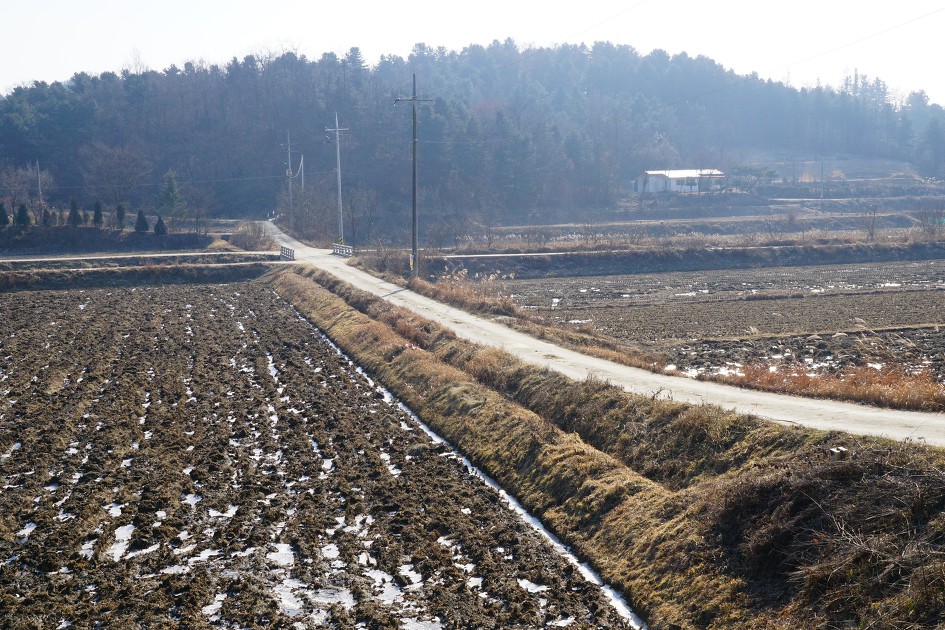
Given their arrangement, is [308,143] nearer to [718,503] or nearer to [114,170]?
[114,170]

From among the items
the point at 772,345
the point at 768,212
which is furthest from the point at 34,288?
the point at 768,212

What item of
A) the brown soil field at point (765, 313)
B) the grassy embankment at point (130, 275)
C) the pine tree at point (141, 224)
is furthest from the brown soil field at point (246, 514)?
the pine tree at point (141, 224)

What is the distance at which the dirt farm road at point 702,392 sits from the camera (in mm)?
14046

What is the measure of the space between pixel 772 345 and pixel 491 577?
62.5 feet

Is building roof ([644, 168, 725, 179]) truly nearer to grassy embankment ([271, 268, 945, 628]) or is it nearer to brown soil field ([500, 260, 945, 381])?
brown soil field ([500, 260, 945, 381])

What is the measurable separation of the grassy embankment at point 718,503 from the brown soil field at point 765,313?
764cm

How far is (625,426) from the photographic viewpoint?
1645 cm

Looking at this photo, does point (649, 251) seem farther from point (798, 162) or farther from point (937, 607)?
point (798, 162)

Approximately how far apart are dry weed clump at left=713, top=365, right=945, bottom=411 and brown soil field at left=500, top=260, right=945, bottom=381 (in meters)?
3.96

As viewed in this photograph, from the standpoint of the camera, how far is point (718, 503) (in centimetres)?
1191

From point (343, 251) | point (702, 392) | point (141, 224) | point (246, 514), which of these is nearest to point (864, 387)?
point (702, 392)

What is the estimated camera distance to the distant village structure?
117m

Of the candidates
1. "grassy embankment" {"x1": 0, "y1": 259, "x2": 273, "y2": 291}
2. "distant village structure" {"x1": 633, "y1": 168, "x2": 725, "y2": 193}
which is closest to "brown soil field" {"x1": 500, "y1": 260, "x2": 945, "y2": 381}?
"grassy embankment" {"x1": 0, "y1": 259, "x2": 273, "y2": 291}

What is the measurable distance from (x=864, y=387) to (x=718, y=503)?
6.58 meters
